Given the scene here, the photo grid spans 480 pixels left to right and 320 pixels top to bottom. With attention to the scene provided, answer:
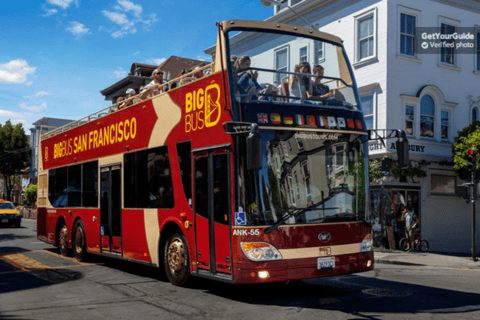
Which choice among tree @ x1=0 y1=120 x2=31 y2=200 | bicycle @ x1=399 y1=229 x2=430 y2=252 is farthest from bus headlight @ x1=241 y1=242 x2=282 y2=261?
tree @ x1=0 y1=120 x2=31 y2=200

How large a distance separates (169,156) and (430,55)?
1786cm

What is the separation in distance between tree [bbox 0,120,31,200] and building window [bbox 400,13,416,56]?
55015mm

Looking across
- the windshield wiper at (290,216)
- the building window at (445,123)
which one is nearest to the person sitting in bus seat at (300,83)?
the windshield wiper at (290,216)

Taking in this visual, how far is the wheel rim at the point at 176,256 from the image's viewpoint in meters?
9.31

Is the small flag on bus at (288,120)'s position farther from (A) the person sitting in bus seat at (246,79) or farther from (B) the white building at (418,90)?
(B) the white building at (418,90)

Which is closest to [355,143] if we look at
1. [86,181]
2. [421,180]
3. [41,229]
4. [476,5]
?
[86,181]

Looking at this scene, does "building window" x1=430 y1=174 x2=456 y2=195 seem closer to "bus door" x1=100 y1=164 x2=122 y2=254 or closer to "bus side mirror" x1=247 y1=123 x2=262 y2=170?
"bus door" x1=100 y1=164 x2=122 y2=254

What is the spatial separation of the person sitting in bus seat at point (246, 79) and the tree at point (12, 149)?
63.5 metres

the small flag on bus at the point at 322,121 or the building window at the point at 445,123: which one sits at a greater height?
the building window at the point at 445,123

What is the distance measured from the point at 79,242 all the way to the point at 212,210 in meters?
7.07

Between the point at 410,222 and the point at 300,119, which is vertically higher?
the point at 300,119

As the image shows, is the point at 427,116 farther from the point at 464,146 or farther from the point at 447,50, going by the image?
the point at 447,50

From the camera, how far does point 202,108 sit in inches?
350

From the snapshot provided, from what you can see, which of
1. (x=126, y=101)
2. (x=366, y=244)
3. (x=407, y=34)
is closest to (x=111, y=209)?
(x=126, y=101)
